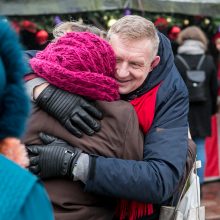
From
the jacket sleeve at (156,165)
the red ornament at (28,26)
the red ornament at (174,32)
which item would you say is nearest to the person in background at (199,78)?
the red ornament at (174,32)

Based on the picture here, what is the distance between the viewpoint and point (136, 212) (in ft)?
7.52

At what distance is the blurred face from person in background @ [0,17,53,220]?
3.20ft

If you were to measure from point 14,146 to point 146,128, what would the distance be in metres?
1.01

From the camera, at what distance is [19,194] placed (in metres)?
1.20

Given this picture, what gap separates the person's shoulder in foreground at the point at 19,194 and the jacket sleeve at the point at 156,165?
83 centimetres

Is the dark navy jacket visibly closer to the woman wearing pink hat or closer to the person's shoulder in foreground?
the woman wearing pink hat

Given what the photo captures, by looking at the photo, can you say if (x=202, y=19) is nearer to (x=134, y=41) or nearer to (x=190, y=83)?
(x=190, y=83)

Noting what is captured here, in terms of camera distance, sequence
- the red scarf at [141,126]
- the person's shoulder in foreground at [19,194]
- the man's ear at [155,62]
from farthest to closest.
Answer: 1. the man's ear at [155,62]
2. the red scarf at [141,126]
3. the person's shoulder in foreground at [19,194]

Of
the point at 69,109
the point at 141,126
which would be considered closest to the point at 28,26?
the point at 141,126

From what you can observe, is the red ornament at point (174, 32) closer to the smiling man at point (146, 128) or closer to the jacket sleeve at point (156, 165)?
the smiling man at point (146, 128)

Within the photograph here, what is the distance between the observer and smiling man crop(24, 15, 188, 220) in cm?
208

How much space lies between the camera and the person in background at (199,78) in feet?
19.9

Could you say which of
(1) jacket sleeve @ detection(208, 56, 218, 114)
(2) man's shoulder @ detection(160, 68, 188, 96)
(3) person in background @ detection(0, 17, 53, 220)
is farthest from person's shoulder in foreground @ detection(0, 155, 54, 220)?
(1) jacket sleeve @ detection(208, 56, 218, 114)

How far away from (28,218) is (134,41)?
1229 mm
